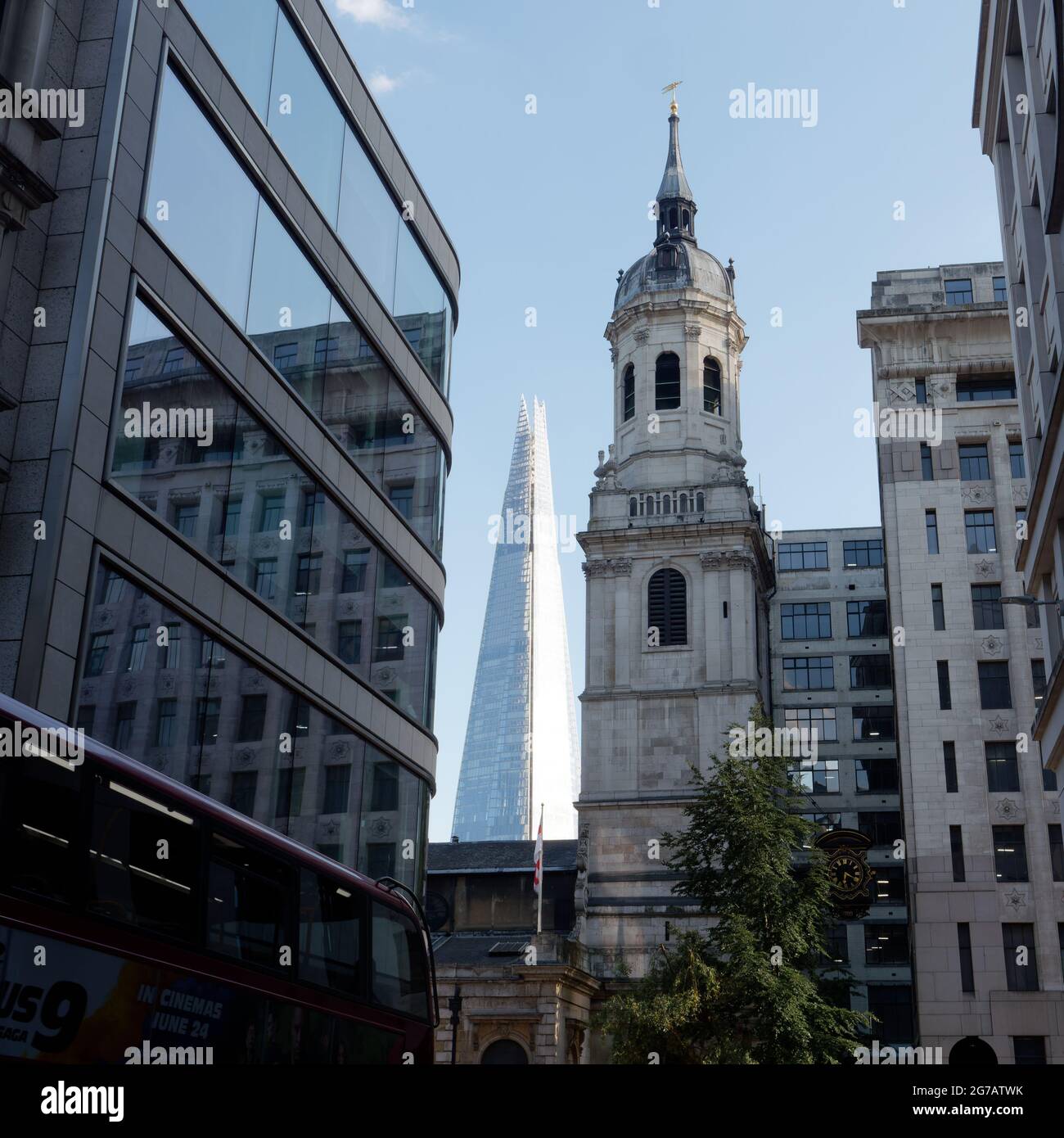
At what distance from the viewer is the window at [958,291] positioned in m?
68.5

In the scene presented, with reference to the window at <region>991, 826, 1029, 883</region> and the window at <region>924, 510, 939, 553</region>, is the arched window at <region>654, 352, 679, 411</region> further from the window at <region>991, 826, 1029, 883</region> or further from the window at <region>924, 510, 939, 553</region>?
the window at <region>991, 826, 1029, 883</region>

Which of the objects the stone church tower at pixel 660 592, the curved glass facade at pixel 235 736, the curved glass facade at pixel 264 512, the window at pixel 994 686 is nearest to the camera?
the curved glass facade at pixel 235 736

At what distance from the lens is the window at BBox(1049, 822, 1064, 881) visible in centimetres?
5694

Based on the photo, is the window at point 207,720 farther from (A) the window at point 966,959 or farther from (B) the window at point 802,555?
(B) the window at point 802,555

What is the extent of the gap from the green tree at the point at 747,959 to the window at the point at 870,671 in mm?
34339

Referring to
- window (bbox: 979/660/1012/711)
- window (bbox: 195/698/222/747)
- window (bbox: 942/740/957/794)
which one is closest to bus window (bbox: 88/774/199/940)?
window (bbox: 195/698/222/747)

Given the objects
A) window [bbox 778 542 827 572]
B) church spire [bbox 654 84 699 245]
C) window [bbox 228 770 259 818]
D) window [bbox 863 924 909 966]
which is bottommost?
window [bbox 228 770 259 818]

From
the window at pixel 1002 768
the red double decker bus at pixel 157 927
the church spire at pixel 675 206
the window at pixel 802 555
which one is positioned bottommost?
the red double decker bus at pixel 157 927

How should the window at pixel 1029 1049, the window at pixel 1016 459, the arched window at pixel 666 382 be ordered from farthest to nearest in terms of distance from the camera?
the arched window at pixel 666 382, the window at pixel 1016 459, the window at pixel 1029 1049

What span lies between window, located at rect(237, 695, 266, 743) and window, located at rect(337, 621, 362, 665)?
4046 millimetres

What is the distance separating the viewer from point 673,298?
80.8 m

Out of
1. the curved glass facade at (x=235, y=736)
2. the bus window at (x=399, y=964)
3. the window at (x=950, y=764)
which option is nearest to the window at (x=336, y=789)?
the curved glass facade at (x=235, y=736)
